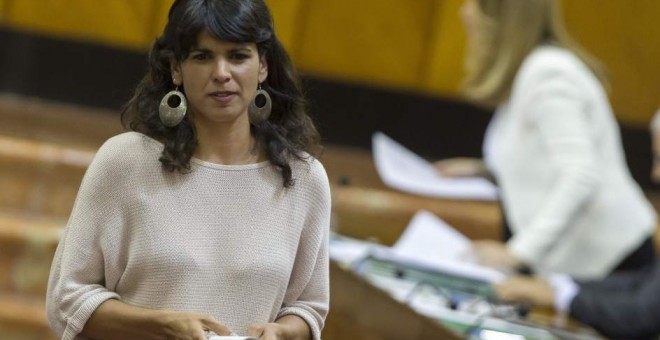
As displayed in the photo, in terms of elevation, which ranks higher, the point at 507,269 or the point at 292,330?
the point at 292,330

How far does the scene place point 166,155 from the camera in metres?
1.37

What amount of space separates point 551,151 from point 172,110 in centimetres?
198

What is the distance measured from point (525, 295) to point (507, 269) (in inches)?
11.5

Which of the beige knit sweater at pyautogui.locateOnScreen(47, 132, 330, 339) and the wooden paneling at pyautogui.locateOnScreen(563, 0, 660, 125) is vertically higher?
the beige knit sweater at pyautogui.locateOnScreen(47, 132, 330, 339)

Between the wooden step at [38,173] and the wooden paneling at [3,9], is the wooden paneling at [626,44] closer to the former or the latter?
the wooden paneling at [3,9]

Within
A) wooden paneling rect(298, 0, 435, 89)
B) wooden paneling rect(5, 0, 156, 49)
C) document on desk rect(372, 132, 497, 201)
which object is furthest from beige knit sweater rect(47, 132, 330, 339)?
wooden paneling rect(298, 0, 435, 89)

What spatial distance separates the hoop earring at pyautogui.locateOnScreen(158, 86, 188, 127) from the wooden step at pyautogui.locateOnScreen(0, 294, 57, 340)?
2.15 meters

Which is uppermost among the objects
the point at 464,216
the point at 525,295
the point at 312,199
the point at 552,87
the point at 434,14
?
the point at 312,199

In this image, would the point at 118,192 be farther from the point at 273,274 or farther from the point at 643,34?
the point at 643,34

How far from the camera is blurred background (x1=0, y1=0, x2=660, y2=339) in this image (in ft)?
18.4

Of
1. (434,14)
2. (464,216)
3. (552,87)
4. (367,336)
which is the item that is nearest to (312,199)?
(367,336)

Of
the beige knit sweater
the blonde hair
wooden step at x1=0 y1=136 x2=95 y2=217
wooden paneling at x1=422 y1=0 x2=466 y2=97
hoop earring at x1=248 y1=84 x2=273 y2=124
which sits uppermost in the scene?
hoop earring at x1=248 y1=84 x2=273 y2=124

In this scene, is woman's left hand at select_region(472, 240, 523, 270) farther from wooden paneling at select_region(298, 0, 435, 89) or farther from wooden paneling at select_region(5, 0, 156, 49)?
wooden paneling at select_region(298, 0, 435, 89)

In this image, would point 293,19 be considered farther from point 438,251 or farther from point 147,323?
point 147,323
